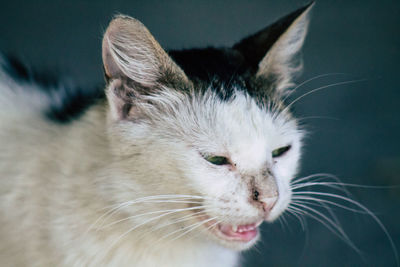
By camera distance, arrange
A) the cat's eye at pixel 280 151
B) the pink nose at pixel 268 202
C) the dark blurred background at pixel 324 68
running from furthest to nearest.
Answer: the dark blurred background at pixel 324 68 → the cat's eye at pixel 280 151 → the pink nose at pixel 268 202

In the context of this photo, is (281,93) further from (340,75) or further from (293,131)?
(340,75)

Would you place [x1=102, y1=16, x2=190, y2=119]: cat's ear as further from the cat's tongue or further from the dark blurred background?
the dark blurred background

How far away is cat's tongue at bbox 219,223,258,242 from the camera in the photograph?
2.88ft

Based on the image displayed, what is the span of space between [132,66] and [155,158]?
0.17 metres

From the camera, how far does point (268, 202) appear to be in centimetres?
80

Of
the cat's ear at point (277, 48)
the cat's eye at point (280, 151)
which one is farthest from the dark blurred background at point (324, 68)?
the cat's eye at point (280, 151)

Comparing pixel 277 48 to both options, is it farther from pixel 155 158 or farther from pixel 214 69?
pixel 155 158

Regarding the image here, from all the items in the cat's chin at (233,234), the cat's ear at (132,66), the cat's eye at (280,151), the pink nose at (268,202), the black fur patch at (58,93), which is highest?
the cat's ear at (132,66)

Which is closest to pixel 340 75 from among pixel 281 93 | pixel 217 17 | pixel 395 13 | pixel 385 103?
pixel 385 103

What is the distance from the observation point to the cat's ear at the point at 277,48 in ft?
3.07

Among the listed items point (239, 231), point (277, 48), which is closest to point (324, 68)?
point (277, 48)

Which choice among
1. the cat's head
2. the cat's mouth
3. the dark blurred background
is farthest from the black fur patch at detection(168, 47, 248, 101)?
the dark blurred background

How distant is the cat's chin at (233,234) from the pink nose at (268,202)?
0.22ft

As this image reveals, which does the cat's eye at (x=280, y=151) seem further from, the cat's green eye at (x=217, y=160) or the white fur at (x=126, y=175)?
the cat's green eye at (x=217, y=160)
